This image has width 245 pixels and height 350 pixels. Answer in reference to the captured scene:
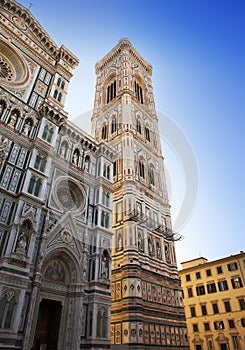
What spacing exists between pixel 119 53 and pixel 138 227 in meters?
32.5

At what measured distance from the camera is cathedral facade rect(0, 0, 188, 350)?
1365cm

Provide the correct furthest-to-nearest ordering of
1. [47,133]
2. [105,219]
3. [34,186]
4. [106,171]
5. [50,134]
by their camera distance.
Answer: [106,171]
[105,219]
[50,134]
[47,133]
[34,186]

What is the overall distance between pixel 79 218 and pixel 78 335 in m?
6.92

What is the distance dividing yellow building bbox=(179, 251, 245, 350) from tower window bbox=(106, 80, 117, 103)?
27.3 m

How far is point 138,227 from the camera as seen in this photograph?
77.9 feet

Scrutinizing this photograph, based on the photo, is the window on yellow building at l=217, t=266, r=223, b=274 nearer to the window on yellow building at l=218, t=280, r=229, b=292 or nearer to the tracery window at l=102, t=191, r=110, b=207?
the window on yellow building at l=218, t=280, r=229, b=292

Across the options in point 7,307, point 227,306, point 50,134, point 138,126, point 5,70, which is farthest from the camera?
point 138,126

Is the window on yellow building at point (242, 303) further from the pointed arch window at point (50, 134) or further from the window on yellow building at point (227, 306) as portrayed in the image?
the pointed arch window at point (50, 134)

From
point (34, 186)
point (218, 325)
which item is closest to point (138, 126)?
point (34, 186)

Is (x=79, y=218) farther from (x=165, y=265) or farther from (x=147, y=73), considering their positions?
(x=147, y=73)

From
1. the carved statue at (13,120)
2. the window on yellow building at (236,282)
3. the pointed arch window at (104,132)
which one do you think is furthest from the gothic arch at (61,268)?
the window on yellow building at (236,282)

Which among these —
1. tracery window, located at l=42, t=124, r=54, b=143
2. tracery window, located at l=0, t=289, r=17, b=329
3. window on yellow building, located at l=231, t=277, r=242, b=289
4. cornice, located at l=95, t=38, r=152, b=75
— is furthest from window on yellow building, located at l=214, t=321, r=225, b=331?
cornice, located at l=95, t=38, r=152, b=75

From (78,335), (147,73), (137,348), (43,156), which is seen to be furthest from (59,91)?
(147,73)

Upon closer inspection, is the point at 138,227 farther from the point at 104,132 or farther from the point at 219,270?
the point at 219,270
